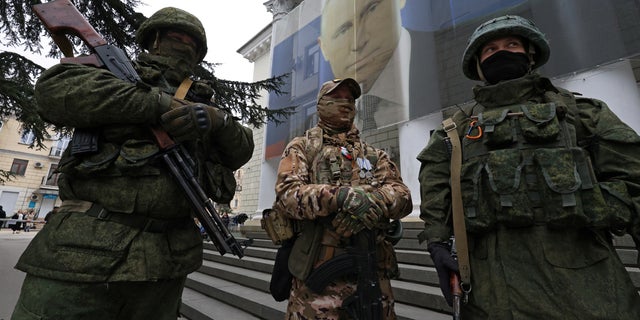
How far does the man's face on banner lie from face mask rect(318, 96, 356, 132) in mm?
6289

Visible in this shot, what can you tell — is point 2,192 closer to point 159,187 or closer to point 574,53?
point 159,187

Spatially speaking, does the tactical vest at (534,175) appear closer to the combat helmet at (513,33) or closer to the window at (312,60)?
the combat helmet at (513,33)

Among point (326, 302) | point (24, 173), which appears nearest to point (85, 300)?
point (326, 302)

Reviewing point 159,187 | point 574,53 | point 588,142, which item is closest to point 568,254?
point 588,142

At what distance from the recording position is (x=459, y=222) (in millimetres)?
1482

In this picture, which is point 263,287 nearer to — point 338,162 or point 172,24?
point 338,162

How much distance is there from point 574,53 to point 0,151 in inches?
1421

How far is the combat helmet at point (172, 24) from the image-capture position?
5.95 feet

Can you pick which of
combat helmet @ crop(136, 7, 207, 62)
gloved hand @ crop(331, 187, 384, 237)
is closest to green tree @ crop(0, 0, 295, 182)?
combat helmet @ crop(136, 7, 207, 62)

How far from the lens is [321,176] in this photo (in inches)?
73.3

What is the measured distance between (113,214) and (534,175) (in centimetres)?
202

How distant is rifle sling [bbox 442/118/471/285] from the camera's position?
1.42 metres

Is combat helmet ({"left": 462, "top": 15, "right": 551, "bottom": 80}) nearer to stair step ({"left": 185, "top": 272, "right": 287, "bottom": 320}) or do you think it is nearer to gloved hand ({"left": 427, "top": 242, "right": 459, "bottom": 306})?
gloved hand ({"left": 427, "top": 242, "right": 459, "bottom": 306})

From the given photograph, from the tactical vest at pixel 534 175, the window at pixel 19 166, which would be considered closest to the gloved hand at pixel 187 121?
the tactical vest at pixel 534 175
